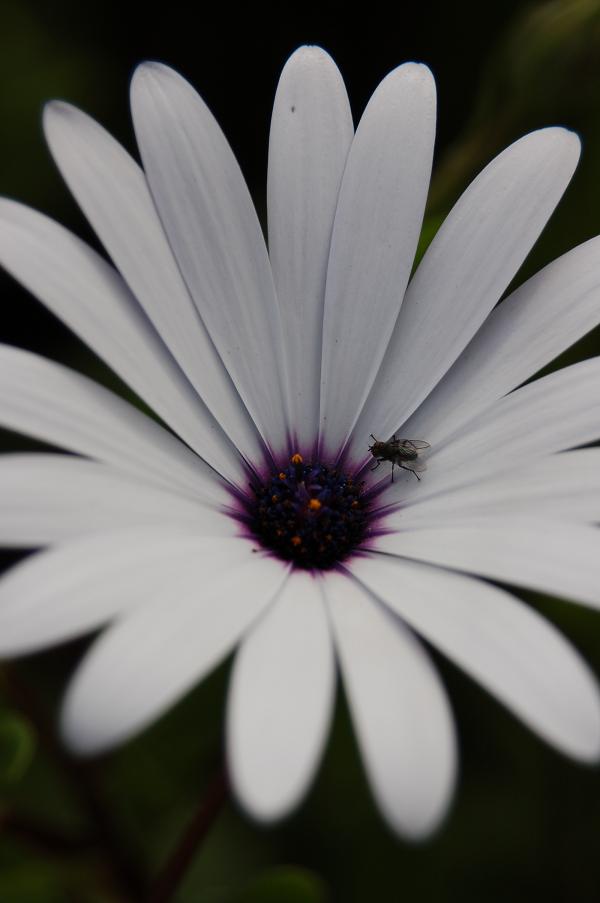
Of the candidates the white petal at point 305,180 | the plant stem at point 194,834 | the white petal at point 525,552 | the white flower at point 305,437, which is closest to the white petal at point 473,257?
the white flower at point 305,437

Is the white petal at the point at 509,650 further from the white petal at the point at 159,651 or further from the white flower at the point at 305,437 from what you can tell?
the white petal at the point at 159,651

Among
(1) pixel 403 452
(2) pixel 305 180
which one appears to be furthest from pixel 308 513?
(2) pixel 305 180

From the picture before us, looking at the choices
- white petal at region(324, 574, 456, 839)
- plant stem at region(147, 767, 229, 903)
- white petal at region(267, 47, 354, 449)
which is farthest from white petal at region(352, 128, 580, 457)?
plant stem at region(147, 767, 229, 903)

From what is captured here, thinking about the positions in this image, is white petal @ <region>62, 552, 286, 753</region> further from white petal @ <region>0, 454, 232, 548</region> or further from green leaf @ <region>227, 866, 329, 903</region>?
green leaf @ <region>227, 866, 329, 903</region>

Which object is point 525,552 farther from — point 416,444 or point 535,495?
point 416,444

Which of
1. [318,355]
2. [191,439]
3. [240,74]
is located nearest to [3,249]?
[191,439]

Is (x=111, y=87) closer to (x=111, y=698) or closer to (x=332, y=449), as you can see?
(x=332, y=449)

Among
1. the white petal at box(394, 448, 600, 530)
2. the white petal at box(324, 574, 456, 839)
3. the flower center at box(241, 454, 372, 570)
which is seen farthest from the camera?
the flower center at box(241, 454, 372, 570)

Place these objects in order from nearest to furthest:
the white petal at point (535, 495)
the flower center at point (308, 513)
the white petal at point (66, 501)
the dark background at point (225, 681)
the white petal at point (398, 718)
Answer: the white petal at point (398, 718)
the white petal at point (66, 501)
the white petal at point (535, 495)
the flower center at point (308, 513)
the dark background at point (225, 681)
